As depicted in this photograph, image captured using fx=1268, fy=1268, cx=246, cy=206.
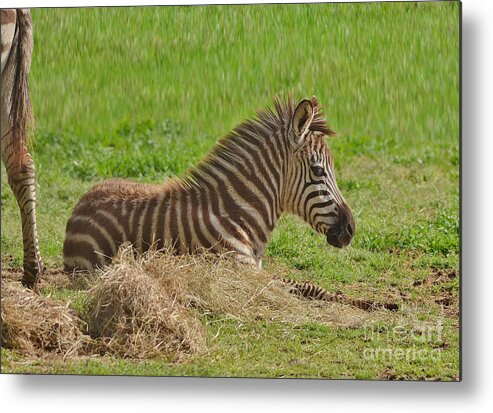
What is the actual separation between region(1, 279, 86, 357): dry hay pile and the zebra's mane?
1343 mm

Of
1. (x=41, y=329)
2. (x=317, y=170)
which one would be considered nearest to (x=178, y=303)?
(x=41, y=329)

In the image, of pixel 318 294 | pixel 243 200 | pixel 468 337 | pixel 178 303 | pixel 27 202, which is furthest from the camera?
pixel 27 202

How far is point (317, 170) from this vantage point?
29.9 feet

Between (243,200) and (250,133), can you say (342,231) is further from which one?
(250,133)

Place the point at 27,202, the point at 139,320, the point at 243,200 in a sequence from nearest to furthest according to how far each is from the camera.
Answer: the point at 139,320 → the point at 243,200 → the point at 27,202

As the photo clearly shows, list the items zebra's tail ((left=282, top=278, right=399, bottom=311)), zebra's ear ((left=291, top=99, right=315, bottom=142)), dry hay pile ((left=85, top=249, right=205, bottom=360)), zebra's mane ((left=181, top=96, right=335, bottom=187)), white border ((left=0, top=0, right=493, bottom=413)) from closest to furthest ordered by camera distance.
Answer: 1. white border ((left=0, top=0, right=493, bottom=413))
2. dry hay pile ((left=85, top=249, right=205, bottom=360))
3. zebra's tail ((left=282, top=278, right=399, bottom=311))
4. zebra's ear ((left=291, top=99, right=315, bottom=142))
5. zebra's mane ((left=181, top=96, right=335, bottom=187))

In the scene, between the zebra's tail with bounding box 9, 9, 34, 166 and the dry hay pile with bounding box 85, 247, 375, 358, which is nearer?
the dry hay pile with bounding box 85, 247, 375, 358

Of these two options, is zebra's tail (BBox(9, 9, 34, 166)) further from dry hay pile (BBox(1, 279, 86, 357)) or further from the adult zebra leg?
dry hay pile (BBox(1, 279, 86, 357))

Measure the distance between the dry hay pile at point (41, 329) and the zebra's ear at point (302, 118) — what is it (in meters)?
2.04

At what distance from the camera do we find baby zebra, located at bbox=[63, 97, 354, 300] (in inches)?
355

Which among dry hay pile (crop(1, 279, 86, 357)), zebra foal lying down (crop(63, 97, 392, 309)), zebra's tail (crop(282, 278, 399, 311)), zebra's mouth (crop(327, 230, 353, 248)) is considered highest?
zebra foal lying down (crop(63, 97, 392, 309))

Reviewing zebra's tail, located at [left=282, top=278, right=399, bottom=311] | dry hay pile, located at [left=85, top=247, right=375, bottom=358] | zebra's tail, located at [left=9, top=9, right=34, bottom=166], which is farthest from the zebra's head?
zebra's tail, located at [left=9, top=9, right=34, bottom=166]

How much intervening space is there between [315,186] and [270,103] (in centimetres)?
68

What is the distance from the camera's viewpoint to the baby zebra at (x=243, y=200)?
29.6 ft
